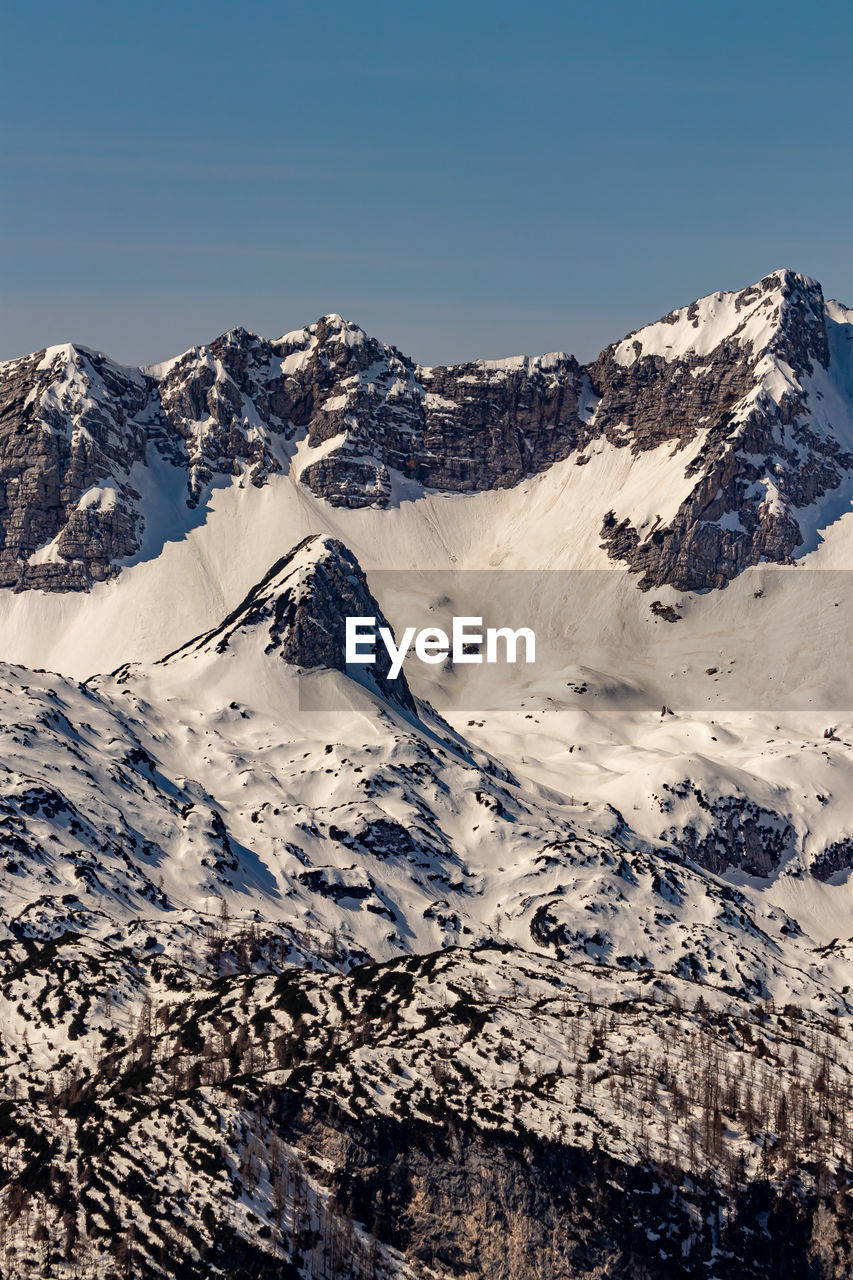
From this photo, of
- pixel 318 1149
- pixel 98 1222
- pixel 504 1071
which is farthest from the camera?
pixel 504 1071

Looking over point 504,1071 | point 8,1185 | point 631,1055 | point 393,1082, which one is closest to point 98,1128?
point 8,1185

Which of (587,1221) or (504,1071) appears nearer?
(587,1221)

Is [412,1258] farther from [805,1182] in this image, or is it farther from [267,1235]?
[805,1182]

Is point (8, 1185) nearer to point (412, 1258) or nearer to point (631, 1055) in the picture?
point (412, 1258)

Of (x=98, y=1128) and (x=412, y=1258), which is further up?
(x=98, y=1128)

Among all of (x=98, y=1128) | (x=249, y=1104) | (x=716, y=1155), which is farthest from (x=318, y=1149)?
(x=716, y=1155)

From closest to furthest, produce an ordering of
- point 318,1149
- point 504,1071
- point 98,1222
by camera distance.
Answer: point 98,1222 → point 318,1149 → point 504,1071

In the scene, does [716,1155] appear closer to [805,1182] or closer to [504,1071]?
[805,1182]

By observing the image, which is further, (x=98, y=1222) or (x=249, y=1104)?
(x=249, y=1104)

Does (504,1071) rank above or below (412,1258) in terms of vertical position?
above

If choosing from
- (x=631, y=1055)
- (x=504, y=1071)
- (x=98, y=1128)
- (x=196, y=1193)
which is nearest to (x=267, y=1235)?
(x=196, y=1193)
